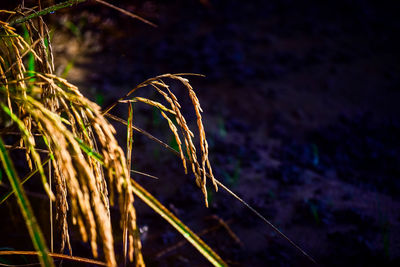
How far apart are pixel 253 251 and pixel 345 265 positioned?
63 cm

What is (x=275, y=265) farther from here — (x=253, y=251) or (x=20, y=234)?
(x=20, y=234)

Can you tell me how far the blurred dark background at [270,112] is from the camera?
2334 millimetres

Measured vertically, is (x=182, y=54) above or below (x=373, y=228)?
above

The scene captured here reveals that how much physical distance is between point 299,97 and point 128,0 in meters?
2.91

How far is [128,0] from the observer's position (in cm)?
438

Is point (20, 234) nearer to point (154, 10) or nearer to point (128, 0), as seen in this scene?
point (128, 0)

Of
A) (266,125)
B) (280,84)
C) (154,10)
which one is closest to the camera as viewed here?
(266,125)

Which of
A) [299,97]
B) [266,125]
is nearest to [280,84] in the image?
[299,97]

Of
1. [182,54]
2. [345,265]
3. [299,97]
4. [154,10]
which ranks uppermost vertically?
[154,10]

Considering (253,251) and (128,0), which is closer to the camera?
(253,251)

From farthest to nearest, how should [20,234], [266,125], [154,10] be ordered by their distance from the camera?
[154,10] < [266,125] < [20,234]

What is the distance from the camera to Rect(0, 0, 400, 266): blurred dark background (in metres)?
2.33

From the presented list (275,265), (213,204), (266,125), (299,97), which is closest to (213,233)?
(213,204)

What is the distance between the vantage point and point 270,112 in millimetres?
4285
